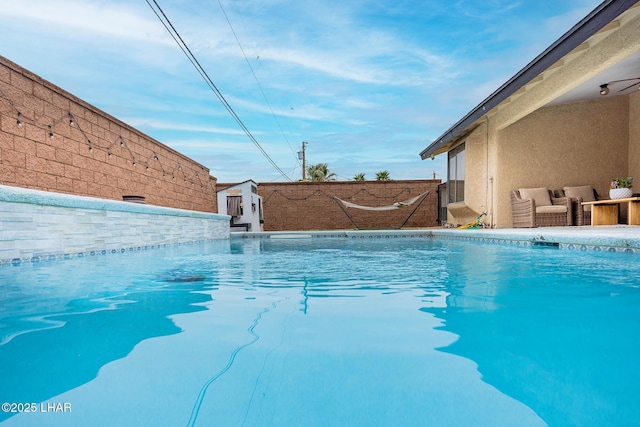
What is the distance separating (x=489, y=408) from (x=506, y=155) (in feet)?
25.5

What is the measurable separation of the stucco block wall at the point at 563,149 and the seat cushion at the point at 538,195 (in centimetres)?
22

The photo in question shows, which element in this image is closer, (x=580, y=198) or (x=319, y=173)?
(x=580, y=198)

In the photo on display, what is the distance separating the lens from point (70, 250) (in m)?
3.83

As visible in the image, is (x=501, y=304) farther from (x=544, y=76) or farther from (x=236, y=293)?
(x=544, y=76)

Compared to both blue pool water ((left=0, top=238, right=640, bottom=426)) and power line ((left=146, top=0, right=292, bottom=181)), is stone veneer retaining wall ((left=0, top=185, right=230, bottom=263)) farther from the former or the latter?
power line ((left=146, top=0, right=292, bottom=181))

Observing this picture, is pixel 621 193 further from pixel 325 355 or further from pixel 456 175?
pixel 325 355

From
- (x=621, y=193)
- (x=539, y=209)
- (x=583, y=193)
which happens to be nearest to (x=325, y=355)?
(x=621, y=193)

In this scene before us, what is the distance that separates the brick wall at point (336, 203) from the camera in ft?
41.2

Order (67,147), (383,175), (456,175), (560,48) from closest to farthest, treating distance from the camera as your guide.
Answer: (560,48) < (67,147) < (456,175) < (383,175)

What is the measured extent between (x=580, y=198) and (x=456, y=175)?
134 inches

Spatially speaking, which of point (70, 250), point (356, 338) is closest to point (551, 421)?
point (356, 338)

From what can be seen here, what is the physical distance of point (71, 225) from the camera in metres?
3.87

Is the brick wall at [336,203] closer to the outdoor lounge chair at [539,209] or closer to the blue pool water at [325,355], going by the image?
the outdoor lounge chair at [539,209]

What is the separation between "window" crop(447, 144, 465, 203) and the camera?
381 inches
